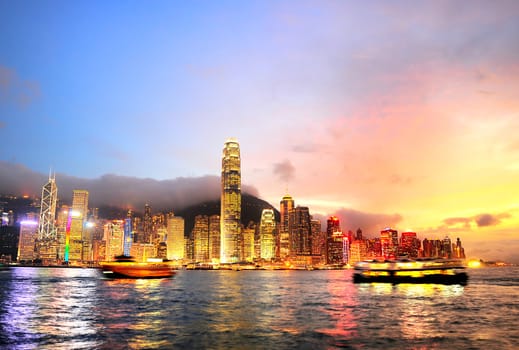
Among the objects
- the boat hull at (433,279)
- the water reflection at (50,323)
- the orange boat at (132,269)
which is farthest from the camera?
the orange boat at (132,269)

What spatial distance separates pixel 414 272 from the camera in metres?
150

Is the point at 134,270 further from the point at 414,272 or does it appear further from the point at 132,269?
the point at 414,272

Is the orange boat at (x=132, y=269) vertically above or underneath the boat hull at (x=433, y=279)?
above

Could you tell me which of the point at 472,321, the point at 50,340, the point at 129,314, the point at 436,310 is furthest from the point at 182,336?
the point at 436,310

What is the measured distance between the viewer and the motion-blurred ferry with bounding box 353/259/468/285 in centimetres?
14800

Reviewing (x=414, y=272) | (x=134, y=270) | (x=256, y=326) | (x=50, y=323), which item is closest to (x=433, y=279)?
(x=414, y=272)

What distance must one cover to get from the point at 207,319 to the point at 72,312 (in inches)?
822

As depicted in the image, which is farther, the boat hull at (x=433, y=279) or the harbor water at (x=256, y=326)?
the boat hull at (x=433, y=279)

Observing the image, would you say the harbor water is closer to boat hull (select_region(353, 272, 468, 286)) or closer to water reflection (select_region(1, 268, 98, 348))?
water reflection (select_region(1, 268, 98, 348))

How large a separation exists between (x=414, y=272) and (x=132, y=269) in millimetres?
112730

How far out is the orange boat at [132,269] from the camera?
18100 cm

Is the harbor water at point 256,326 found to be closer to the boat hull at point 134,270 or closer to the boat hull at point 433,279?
the boat hull at point 433,279

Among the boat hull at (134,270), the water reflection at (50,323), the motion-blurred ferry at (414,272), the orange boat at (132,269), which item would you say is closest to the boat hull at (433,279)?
the motion-blurred ferry at (414,272)

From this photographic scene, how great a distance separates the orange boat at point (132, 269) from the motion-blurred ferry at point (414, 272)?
283 feet
